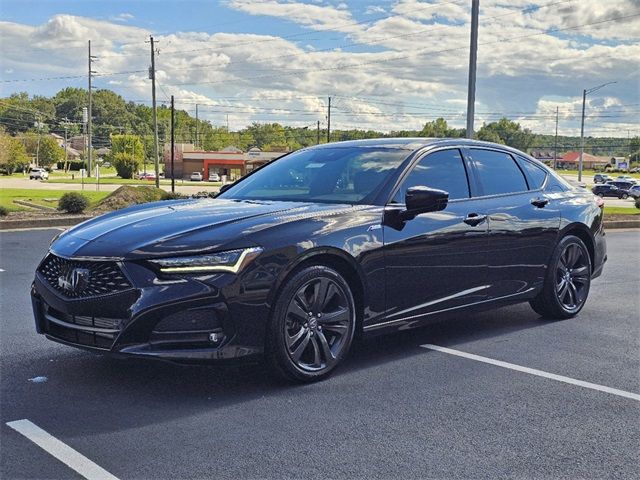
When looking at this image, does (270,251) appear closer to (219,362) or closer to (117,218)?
(219,362)

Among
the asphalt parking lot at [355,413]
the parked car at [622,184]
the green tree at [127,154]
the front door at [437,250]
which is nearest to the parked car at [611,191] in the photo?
the parked car at [622,184]

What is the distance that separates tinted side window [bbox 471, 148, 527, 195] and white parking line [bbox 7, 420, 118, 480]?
385cm

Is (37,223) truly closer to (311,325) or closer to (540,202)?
(540,202)

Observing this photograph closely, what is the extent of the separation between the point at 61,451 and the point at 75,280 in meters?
1.13

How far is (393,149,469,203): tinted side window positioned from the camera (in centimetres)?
548

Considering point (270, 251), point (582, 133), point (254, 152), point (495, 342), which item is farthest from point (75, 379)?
point (254, 152)

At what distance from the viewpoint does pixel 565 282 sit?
Answer: 22.3ft

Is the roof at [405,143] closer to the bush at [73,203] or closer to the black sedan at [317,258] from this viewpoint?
the black sedan at [317,258]

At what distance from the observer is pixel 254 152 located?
106500 mm

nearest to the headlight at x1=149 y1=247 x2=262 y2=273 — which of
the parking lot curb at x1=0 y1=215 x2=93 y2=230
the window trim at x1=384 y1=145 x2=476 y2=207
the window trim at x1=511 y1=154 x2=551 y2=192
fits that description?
the window trim at x1=384 y1=145 x2=476 y2=207

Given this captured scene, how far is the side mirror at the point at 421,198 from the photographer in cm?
501

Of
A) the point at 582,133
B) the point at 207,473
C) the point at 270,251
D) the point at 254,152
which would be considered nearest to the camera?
the point at 207,473

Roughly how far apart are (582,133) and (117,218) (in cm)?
6653

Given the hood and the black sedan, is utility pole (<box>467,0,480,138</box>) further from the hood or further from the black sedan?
the hood
